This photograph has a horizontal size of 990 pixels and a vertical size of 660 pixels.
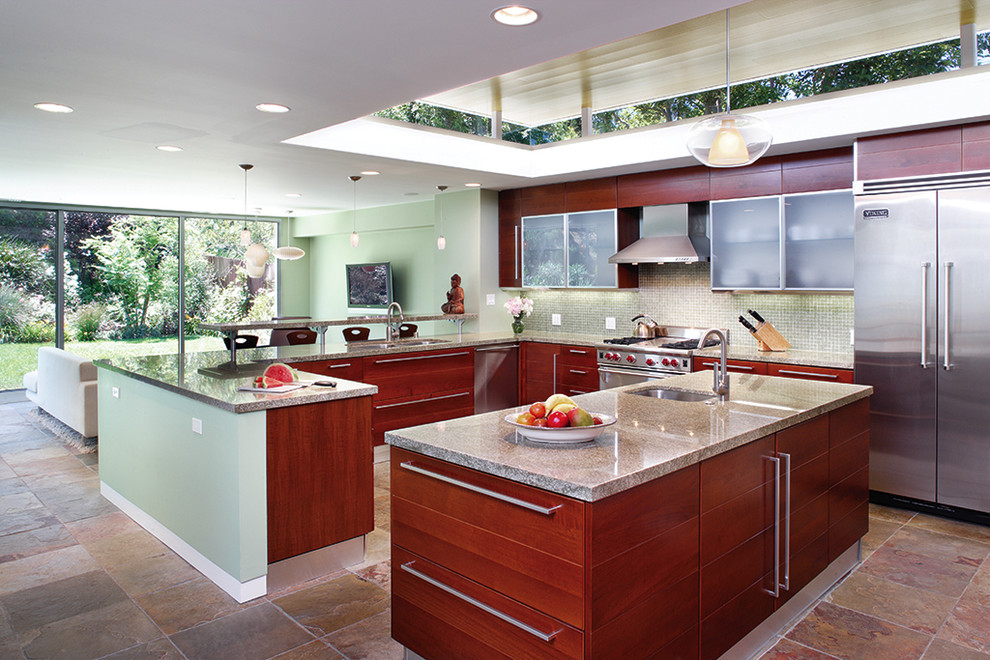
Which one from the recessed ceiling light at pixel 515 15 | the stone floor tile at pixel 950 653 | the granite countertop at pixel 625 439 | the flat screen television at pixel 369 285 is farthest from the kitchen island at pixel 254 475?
the flat screen television at pixel 369 285

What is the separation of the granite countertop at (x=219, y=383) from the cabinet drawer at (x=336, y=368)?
0.54 m

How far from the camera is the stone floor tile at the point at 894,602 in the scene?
9.04 ft

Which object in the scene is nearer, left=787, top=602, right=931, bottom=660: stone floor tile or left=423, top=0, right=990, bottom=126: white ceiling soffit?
left=787, top=602, right=931, bottom=660: stone floor tile

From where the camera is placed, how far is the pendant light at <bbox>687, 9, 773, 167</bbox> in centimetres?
273

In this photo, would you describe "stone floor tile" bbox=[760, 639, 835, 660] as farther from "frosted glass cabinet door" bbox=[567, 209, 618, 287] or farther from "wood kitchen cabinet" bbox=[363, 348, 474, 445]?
"frosted glass cabinet door" bbox=[567, 209, 618, 287]

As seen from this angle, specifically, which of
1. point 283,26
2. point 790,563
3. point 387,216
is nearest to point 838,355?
point 790,563

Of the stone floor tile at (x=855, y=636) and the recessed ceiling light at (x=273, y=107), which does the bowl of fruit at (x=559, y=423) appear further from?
the recessed ceiling light at (x=273, y=107)

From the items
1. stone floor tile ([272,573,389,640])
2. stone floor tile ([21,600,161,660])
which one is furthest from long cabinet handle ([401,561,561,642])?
stone floor tile ([21,600,161,660])

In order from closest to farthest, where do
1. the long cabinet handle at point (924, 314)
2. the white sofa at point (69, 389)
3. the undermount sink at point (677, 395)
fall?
the undermount sink at point (677, 395), the long cabinet handle at point (924, 314), the white sofa at point (69, 389)

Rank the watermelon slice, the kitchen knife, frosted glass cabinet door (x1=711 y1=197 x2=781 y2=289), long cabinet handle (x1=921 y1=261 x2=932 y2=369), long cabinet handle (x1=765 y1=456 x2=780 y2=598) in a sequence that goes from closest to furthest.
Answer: long cabinet handle (x1=765 y1=456 x2=780 y2=598)
the watermelon slice
long cabinet handle (x1=921 y1=261 x2=932 y2=369)
frosted glass cabinet door (x1=711 y1=197 x2=781 y2=289)
the kitchen knife

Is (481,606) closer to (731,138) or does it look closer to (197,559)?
(197,559)

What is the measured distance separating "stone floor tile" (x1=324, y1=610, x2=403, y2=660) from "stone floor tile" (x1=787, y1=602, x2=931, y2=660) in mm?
1608

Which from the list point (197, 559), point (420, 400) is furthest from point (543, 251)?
point (197, 559)

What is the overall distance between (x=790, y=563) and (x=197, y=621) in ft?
8.12
